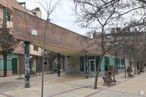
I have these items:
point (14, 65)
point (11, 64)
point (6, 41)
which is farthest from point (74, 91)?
point (14, 65)

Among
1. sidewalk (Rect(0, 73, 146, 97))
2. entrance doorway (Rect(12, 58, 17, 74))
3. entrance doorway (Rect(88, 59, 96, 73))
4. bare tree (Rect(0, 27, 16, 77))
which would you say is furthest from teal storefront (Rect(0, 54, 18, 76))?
sidewalk (Rect(0, 73, 146, 97))

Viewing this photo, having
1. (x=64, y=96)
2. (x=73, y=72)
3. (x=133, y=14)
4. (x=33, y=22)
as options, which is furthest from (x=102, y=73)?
(x=133, y=14)

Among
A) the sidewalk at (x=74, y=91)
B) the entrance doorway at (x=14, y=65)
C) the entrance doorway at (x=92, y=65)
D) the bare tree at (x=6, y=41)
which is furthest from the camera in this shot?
the entrance doorway at (x=14, y=65)

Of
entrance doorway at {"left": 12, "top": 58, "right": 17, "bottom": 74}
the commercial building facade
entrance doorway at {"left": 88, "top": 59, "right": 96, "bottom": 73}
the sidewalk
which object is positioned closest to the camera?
the sidewalk

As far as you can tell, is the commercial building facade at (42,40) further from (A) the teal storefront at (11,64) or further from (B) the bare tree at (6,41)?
(B) the bare tree at (6,41)

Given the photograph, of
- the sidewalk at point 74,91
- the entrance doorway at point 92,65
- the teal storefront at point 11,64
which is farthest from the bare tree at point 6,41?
the entrance doorway at point 92,65

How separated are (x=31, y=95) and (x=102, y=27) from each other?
30.6 feet

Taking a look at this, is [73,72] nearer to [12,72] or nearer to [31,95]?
[12,72]

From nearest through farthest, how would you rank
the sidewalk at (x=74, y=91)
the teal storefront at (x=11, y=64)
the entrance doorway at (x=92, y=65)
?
the sidewalk at (x=74, y=91)
the entrance doorway at (x=92, y=65)
the teal storefront at (x=11, y=64)

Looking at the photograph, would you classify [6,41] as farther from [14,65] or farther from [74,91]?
[14,65]

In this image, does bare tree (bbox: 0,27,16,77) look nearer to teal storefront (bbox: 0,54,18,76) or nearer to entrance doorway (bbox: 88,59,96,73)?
teal storefront (bbox: 0,54,18,76)

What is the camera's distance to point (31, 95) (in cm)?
2194

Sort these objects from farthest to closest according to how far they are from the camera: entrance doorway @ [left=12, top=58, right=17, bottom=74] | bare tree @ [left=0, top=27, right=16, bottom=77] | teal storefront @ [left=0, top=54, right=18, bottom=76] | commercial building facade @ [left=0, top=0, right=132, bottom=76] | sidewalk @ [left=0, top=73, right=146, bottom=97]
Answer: entrance doorway @ [left=12, top=58, right=17, bottom=74], teal storefront @ [left=0, top=54, right=18, bottom=76], bare tree @ [left=0, top=27, right=16, bottom=77], commercial building facade @ [left=0, top=0, right=132, bottom=76], sidewalk @ [left=0, top=73, right=146, bottom=97]

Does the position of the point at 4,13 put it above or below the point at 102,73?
above
